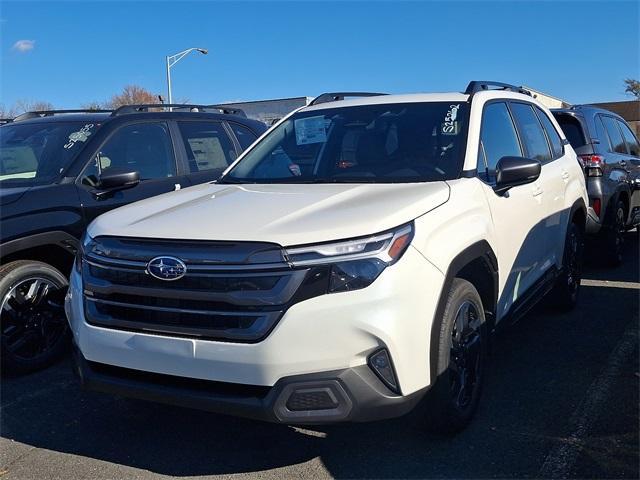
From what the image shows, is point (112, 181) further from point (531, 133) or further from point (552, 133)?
point (552, 133)

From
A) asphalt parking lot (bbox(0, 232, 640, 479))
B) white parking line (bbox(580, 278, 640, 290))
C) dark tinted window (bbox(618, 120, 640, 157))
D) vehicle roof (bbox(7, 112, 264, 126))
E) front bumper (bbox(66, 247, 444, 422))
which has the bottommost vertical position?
white parking line (bbox(580, 278, 640, 290))

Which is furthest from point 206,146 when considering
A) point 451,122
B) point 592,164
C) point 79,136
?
point 592,164

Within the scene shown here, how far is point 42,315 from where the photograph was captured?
4.57m

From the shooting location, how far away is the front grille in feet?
8.99

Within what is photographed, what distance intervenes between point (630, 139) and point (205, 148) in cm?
641

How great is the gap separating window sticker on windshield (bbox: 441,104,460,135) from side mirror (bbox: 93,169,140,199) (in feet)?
7.77

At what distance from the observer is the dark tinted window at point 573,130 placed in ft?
24.6

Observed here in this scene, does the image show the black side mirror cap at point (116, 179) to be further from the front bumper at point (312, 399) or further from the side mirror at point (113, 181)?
the front bumper at point (312, 399)

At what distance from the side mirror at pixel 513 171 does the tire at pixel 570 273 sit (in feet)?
5.88

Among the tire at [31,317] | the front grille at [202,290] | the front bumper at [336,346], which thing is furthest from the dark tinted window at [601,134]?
the tire at [31,317]

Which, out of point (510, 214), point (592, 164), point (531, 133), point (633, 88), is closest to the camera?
point (510, 214)

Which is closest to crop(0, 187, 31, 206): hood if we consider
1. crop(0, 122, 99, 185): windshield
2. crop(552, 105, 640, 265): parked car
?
crop(0, 122, 99, 185): windshield

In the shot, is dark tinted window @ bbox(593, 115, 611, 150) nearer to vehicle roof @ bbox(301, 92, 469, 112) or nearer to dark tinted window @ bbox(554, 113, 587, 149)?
dark tinted window @ bbox(554, 113, 587, 149)

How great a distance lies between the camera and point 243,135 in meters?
6.44
